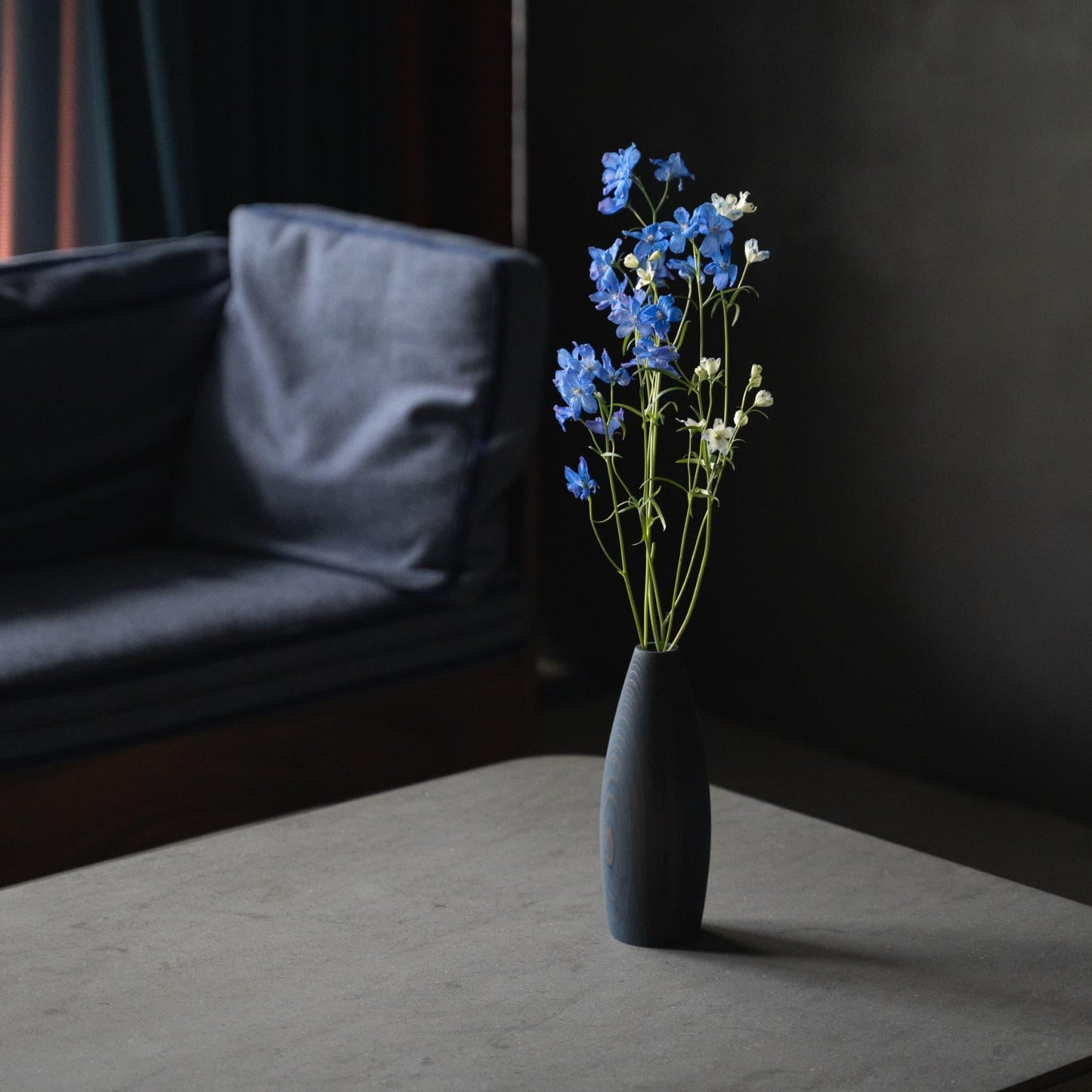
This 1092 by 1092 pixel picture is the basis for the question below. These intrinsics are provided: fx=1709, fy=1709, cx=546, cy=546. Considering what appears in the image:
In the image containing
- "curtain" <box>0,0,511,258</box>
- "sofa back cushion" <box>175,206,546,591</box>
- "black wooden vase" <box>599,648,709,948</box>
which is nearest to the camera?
"black wooden vase" <box>599,648,709,948</box>

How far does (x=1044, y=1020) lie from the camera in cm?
123

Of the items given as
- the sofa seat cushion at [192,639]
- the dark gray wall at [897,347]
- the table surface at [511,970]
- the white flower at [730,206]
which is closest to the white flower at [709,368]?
the white flower at [730,206]

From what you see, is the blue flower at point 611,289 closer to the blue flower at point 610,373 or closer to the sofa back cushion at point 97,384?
the blue flower at point 610,373

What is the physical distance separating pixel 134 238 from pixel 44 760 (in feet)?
4.41

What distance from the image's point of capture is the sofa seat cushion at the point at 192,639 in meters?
2.10

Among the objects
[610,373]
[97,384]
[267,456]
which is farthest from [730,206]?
[97,384]

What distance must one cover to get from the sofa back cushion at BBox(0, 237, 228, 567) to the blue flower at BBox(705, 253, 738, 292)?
5.00 feet

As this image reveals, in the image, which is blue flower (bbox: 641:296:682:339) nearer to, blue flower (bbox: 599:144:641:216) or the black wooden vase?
blue flower (bbox: 599:144:641:216)

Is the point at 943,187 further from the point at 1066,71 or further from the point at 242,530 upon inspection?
the point at 242,530

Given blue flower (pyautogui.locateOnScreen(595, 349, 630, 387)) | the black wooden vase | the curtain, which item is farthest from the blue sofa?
blue flower (pyautogui.locateOnScreen(595, 349, 630, 387))

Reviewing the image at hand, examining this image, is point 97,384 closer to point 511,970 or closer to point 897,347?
point 897,347

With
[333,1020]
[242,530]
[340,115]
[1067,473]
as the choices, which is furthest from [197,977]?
[340,115]

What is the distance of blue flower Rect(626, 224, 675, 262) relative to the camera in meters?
1.23

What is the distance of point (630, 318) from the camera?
4.02 ft
